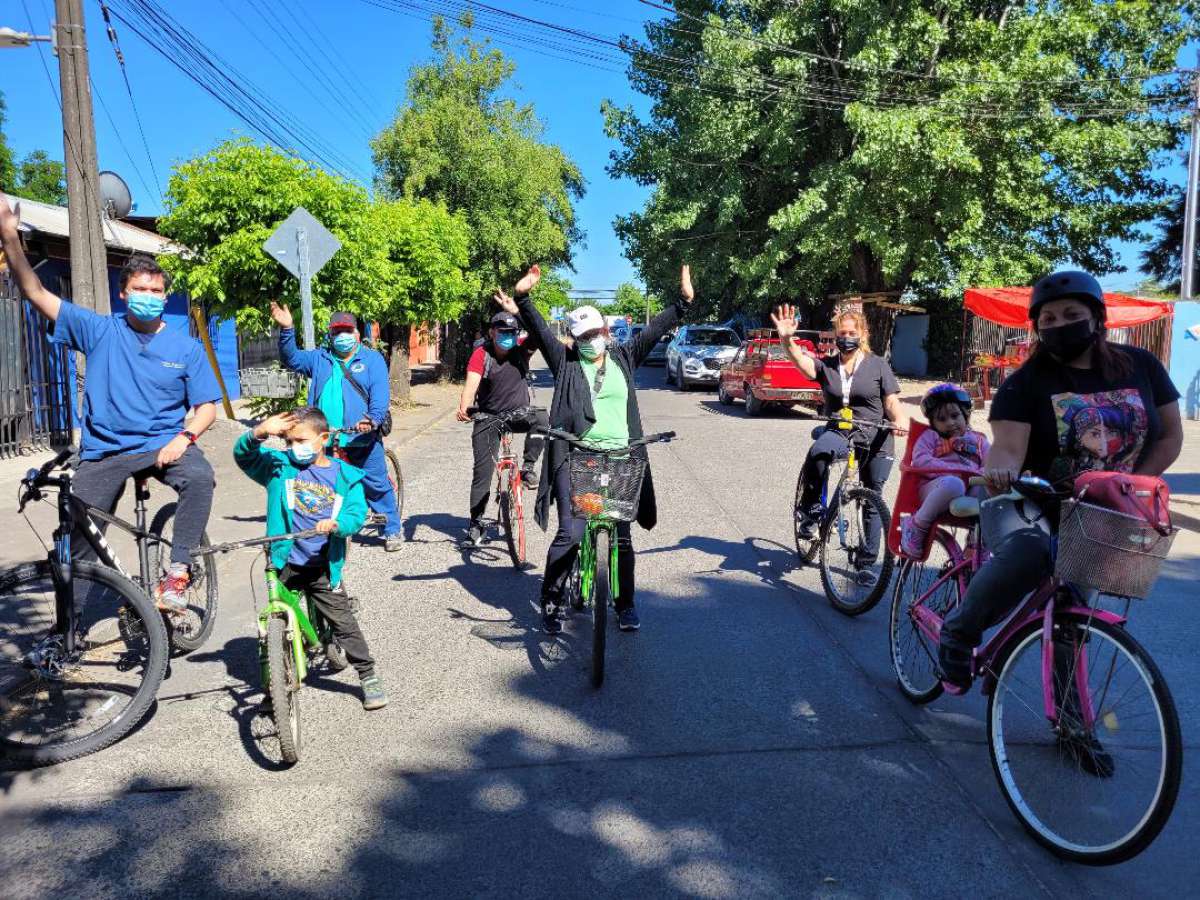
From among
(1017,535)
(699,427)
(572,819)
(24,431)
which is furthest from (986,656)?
(699,427)

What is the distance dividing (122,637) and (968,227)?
2006 cm

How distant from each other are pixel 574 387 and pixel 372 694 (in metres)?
1.89

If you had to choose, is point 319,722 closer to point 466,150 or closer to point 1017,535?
point 1017,535

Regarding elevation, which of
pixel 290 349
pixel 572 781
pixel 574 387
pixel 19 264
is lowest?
pixel 572 781

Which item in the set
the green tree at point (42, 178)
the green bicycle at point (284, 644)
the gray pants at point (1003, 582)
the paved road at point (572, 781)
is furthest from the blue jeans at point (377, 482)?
the green tree at point (42, 178)

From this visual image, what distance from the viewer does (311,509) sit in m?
3.99

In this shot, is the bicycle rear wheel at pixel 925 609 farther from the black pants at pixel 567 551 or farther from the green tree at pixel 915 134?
the green tree at pixel 915 134

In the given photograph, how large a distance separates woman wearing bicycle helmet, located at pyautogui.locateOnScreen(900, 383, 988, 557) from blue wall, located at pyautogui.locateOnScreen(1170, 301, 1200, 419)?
16304mm

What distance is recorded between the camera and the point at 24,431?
11859 millimetres

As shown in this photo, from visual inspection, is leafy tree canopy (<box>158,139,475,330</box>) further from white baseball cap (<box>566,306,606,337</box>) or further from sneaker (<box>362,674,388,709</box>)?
sneaker (<box>362,674,388,709</box>)

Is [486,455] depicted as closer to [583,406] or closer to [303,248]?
[583,406]

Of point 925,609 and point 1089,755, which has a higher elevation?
point 925,609

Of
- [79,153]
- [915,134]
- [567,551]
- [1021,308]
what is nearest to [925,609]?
[567,551]

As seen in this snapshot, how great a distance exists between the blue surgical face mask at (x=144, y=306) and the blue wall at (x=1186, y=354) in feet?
62.3
